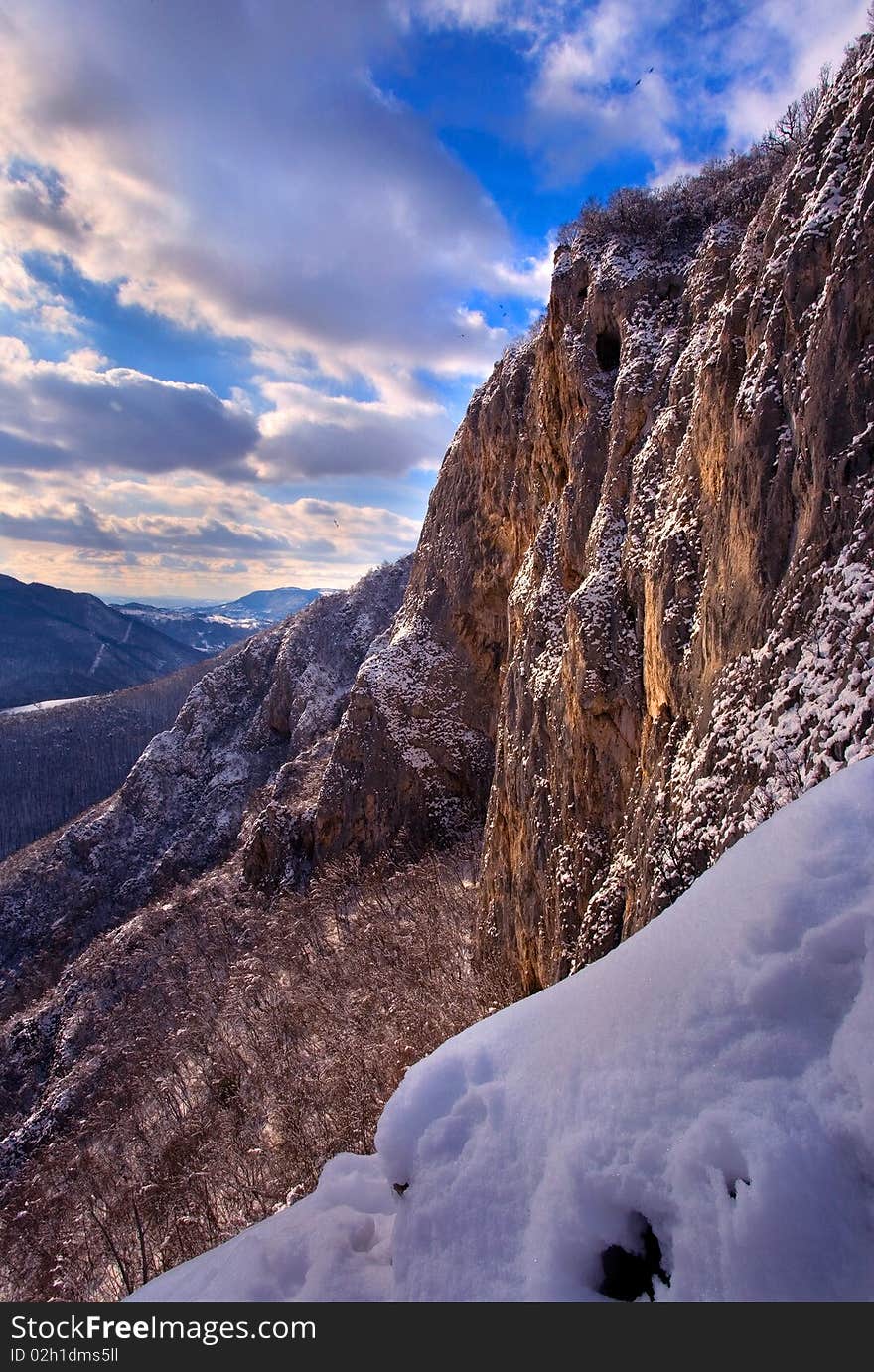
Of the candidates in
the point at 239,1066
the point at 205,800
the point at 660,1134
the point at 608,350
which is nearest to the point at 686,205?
the point at 608,350

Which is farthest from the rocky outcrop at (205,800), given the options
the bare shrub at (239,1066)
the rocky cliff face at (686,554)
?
the rocky cliff face at (686,554)

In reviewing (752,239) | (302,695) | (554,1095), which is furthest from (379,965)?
(302,695)

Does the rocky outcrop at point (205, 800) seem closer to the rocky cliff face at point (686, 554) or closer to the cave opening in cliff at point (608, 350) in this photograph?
the rocky cliff face at point (686, 554)

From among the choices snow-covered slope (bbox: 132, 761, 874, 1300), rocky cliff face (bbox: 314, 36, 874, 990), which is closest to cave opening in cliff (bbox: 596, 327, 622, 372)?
rocky cliff face (bbox: 314, 36, 874, 990)

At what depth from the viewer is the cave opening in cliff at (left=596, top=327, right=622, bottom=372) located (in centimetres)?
1845

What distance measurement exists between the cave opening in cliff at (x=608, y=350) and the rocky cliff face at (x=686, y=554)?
0.30 feet

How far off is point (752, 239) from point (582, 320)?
28.9 feet

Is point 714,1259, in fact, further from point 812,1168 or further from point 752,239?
point 752,239

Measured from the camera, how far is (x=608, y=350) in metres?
18.7

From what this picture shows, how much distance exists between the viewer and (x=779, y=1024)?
10.6ft

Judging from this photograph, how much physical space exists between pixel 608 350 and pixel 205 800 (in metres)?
51.4

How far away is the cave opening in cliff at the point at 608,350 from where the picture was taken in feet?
60.5
